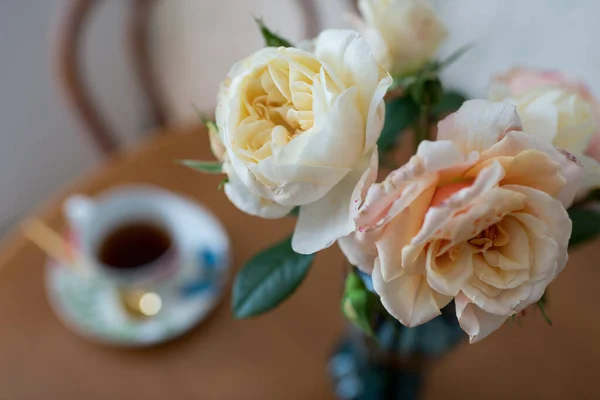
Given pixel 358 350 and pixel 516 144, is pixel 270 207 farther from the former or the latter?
pixel 358 350

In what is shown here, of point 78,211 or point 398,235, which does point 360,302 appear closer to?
point 398,235

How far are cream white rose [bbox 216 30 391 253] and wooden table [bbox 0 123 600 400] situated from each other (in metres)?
0.37

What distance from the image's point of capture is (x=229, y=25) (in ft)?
3.57

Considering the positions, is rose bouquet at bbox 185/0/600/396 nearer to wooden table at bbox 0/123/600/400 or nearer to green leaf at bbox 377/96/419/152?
green leaf at bbox 377/96/419/152

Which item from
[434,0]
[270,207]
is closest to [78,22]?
[434,0]

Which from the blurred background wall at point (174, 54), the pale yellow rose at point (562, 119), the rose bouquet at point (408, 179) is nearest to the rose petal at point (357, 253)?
the rose bouquet at point (408, 179)

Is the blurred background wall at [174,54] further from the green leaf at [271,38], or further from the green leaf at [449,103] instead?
the green leaf at [271,38]

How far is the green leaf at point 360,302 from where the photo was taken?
1.13ft

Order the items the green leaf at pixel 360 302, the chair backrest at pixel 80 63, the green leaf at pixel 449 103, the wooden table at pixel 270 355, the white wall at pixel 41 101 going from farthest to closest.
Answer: the white wall at pixel 41 101 < the chair backrest at pixel 80 63 < the wooden table at pixel 270 355 < the green leaf at pixel 449 103 < the green leaf at pixel 360 302

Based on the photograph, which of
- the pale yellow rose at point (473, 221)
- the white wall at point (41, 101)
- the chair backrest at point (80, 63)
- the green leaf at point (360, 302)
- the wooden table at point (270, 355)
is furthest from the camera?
the white wall at point (41, 101)

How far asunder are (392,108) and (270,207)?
15 centimetres

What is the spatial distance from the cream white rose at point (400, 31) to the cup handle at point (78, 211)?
1.34ft

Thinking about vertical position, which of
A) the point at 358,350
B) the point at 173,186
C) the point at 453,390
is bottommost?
the point at 453,390

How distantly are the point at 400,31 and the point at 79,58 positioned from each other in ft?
2.07
